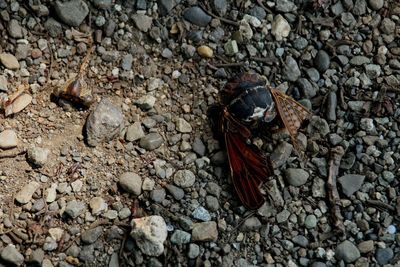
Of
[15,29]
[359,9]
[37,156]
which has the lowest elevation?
[37,156]

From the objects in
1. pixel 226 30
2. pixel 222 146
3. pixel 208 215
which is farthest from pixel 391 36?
pixel 208 215

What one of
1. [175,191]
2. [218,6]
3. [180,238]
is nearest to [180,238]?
[180,238]

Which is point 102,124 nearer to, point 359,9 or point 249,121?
point 249,121

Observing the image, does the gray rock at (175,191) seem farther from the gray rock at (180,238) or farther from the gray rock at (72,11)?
the gray rock at (72,11)

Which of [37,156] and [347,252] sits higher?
[37,156]

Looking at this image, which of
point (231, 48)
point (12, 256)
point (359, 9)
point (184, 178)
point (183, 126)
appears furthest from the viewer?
point (359, 9)

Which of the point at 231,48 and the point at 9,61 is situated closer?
the point at 9,61
